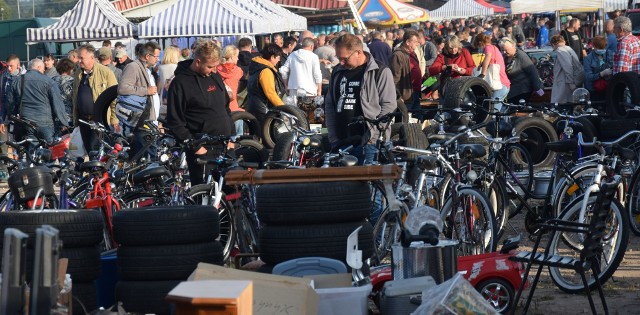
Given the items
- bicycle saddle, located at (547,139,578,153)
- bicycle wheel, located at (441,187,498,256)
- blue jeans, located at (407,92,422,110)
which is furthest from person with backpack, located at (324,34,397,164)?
blue jeans, located at (407,92,422,110)

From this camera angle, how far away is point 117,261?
7.95m

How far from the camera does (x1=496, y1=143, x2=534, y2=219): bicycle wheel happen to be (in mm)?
11141

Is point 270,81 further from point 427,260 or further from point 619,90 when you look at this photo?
point 427,260

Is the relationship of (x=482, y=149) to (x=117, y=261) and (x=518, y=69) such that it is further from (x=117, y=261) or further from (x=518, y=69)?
(x=518, y=69)

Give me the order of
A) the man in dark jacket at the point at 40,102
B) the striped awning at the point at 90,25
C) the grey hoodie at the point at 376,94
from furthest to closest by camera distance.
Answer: the striped awning at the point at 90,25 → the man in dark jacket at the point at 40,102 → the grey hoodie at the point at 376,94

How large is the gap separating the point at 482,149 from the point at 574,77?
8645 mm

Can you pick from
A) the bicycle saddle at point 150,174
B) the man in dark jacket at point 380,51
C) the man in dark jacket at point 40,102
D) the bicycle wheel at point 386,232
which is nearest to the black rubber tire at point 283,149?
the bicycle saddle at point 150,174

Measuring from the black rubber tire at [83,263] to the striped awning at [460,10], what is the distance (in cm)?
4213

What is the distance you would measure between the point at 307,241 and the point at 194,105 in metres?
3.27

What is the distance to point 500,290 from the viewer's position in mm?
8258

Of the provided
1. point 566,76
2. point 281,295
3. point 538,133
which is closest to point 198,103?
point 281,295

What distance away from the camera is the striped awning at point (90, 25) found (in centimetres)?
2584

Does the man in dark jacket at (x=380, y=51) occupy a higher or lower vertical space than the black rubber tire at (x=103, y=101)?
higher

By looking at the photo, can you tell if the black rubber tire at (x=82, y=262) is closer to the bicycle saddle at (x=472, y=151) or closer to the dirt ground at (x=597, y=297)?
the dirt ground at (x=597, y=297)
